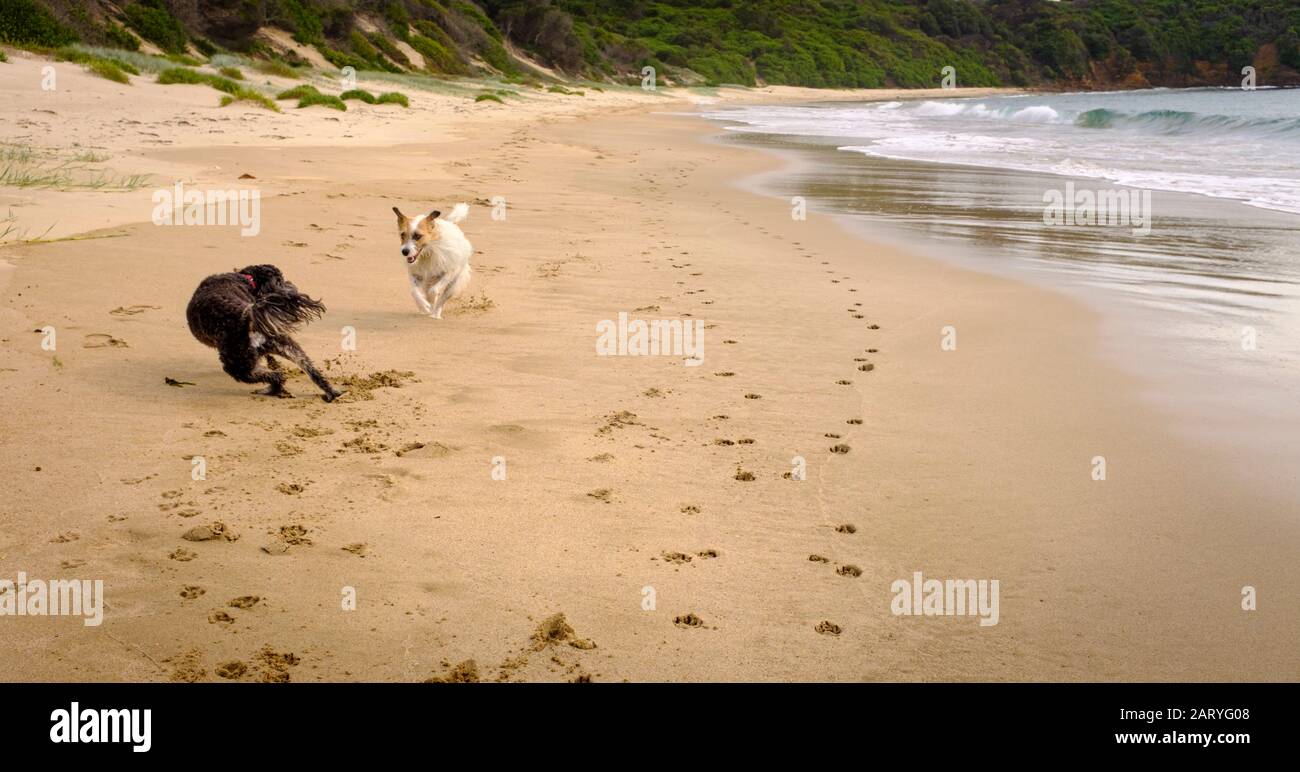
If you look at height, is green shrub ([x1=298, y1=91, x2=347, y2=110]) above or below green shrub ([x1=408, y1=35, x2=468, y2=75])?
below

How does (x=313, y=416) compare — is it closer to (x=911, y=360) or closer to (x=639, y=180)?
(x=911, y=360)

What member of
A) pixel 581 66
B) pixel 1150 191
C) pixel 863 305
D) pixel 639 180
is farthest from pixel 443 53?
pixel 863 305

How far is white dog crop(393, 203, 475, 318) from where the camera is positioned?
23.4 feet

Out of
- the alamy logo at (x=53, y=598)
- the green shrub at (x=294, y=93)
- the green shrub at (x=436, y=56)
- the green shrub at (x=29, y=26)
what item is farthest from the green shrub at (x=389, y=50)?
the alamy logo at (x=53, y=598)

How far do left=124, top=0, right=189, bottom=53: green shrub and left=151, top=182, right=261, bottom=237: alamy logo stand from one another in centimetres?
1977

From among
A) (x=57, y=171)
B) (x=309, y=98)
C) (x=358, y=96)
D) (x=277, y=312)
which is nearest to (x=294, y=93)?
(x=309, y=98)

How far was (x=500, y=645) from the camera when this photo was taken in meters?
3.16

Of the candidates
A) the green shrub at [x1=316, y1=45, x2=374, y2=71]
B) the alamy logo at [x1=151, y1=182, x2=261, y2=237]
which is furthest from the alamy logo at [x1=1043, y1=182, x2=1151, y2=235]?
the green shrub at [x1=316, y1=45, x2=374, y2=71]

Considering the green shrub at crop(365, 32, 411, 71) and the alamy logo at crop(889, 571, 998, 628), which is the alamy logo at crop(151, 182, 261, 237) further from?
the green shrub at crop(365, 32, 411, 71)

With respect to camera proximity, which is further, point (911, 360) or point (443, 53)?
point (443, 53)

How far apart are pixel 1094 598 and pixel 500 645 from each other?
2081 millimetres

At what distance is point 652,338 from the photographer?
678 centimetres
